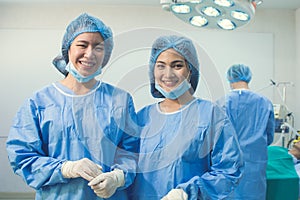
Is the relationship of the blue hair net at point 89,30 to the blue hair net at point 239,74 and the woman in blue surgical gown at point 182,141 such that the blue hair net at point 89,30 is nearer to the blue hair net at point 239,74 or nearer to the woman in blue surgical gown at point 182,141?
the woman in blue surgical gown at point 182,141

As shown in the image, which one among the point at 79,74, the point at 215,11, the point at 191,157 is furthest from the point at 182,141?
the point at 215,11

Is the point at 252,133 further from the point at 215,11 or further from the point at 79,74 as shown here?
the point at 79,74

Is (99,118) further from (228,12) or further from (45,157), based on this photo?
(228,12)

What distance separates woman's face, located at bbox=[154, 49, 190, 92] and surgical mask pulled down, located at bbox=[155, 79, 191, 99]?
0.04ft

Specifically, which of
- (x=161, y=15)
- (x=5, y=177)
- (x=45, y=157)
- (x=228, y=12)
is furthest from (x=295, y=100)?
(x=45, y=157)

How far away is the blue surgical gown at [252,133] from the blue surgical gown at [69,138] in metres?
0.91

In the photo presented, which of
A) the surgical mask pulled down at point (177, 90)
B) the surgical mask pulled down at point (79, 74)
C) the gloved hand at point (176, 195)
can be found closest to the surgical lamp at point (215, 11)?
the surgical mask pulled down at point (177, 90)

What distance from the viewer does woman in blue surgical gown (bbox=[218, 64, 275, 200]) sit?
203cm

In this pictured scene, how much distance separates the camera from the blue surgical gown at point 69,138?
3.88 ft

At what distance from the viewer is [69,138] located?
1.21 meters

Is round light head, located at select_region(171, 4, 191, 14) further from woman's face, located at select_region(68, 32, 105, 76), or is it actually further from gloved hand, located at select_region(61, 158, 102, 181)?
gloved hand, located at select_region(61, 158, 102, 181)

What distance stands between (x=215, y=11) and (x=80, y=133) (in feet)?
2.59

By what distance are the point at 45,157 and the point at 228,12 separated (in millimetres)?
936

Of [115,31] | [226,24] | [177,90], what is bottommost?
[177,90]
